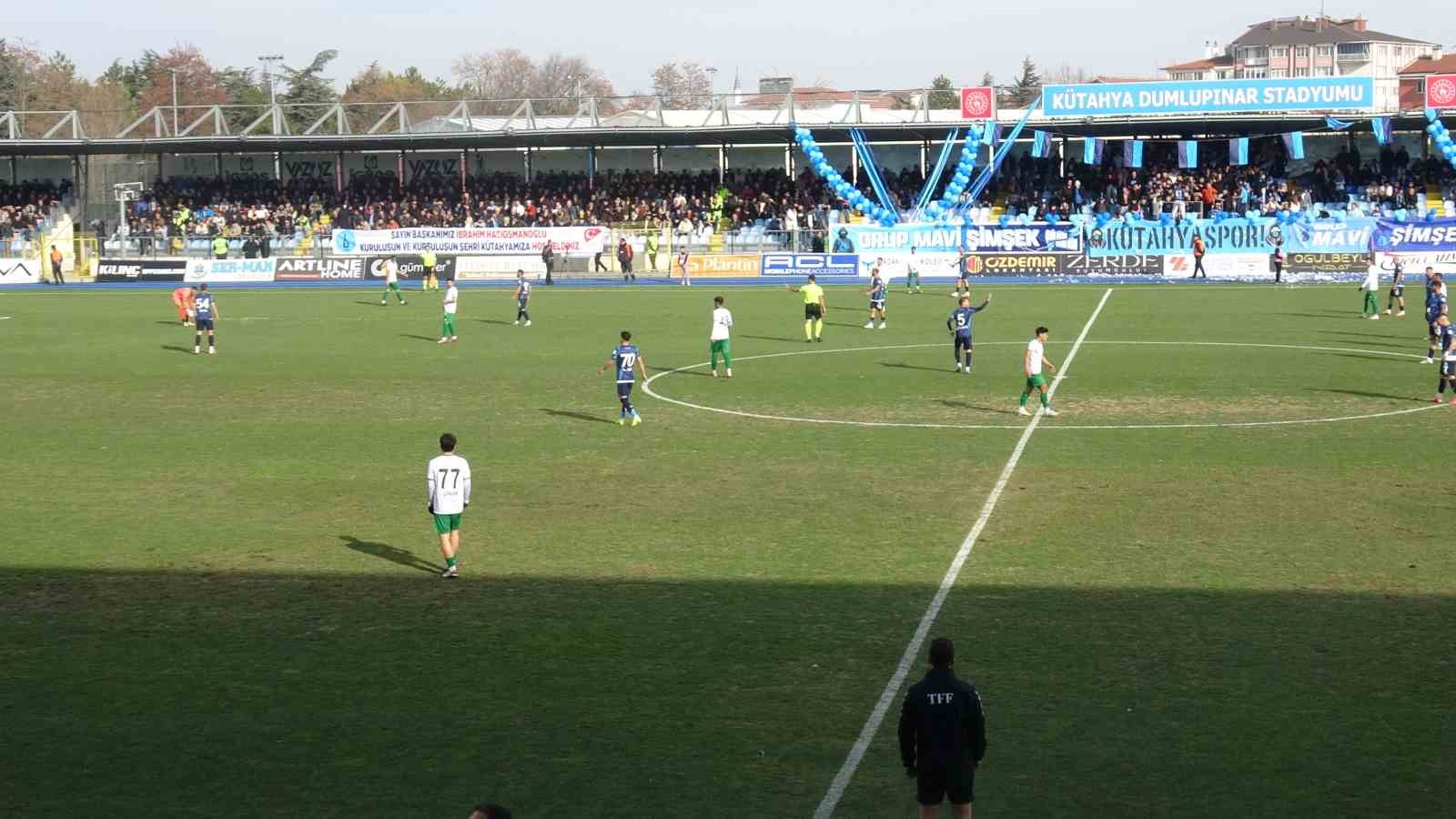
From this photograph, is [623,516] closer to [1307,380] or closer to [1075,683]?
[1075,683]

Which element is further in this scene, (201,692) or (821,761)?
(201,692)

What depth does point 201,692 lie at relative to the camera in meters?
12.9

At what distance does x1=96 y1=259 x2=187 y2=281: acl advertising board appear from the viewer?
239 feet

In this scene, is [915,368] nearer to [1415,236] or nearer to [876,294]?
[876,294]

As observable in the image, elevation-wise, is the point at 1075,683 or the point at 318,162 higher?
the point at 318,162

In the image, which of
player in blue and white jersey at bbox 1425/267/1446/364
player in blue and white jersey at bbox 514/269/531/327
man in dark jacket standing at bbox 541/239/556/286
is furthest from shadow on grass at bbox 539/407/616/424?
man in dark jacket standing at bbox 541/239/556/286

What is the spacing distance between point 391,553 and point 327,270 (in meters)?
56.7

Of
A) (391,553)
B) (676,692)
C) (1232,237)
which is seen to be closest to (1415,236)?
(1232,237)

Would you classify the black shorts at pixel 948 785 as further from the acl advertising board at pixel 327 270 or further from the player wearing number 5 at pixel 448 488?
the acl advertising board at pixel 327 270

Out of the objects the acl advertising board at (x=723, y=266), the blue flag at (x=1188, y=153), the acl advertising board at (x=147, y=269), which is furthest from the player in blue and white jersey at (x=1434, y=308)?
the acl advertising board at (x=147, y=269)

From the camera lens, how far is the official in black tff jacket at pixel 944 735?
360 inches

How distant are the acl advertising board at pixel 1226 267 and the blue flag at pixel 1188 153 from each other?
8432 mm

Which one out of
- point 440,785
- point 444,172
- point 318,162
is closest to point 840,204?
point 444,172

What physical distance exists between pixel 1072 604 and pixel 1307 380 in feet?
62.2
